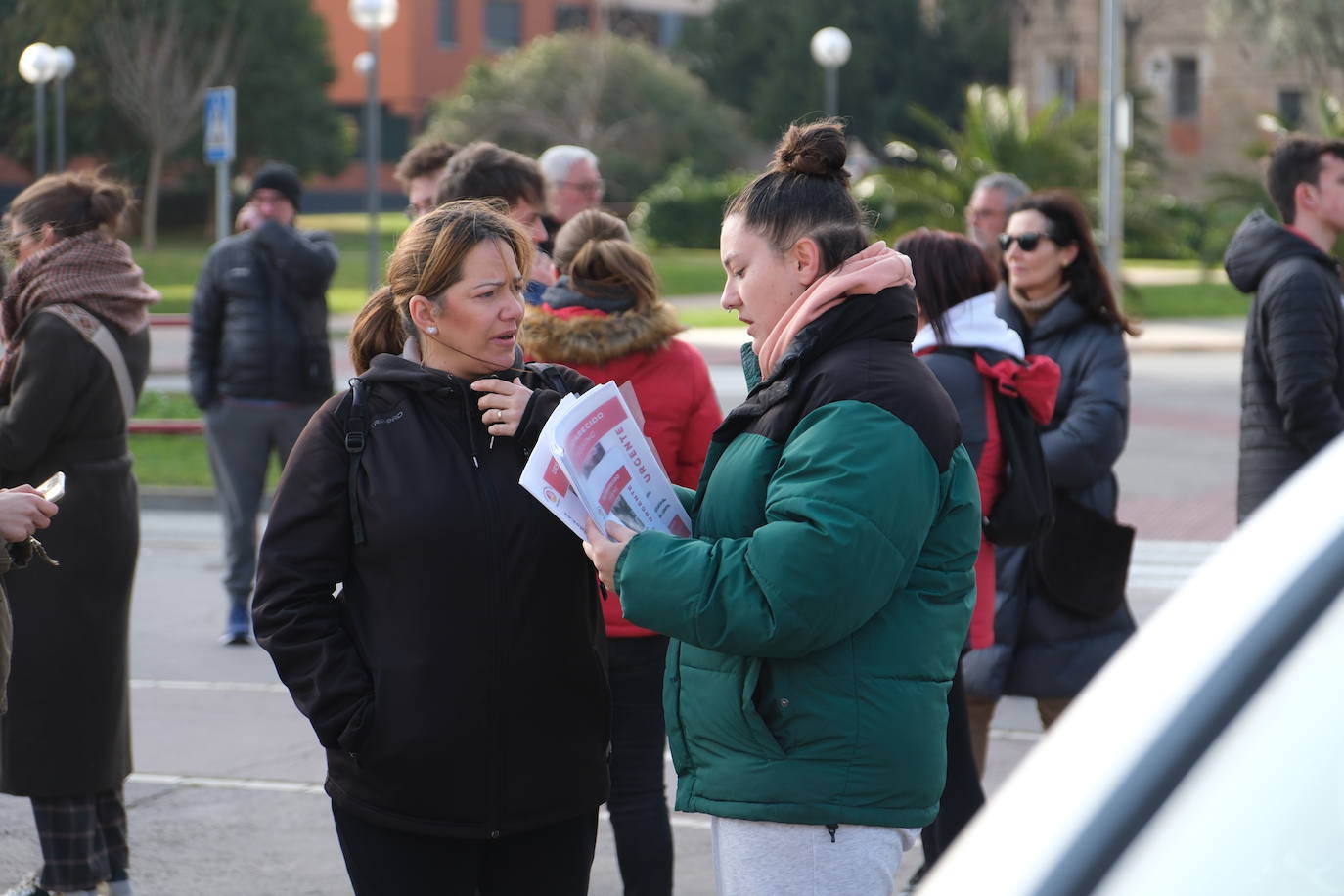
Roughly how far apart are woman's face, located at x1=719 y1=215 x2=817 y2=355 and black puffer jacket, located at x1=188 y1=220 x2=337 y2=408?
5.50m

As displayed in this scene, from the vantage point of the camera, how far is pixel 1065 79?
177ft

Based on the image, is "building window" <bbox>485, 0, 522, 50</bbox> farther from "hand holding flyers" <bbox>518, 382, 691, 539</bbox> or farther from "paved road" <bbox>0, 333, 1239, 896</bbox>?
"hand holding flyers" <bbox>518, 382, 691, 539</bbox>

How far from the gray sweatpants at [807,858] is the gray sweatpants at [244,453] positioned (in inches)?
224

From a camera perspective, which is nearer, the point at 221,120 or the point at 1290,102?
the point at 221,120

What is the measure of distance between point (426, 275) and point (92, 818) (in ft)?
7.18

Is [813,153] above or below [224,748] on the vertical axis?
above

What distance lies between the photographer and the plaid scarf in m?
4.60

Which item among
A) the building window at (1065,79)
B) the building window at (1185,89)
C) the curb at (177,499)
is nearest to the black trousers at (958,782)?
the curb at (177,499)

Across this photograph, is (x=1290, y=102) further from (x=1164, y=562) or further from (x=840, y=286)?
(x=840, y=286)

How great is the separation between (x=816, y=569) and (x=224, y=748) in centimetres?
435

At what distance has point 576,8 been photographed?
72.7 m

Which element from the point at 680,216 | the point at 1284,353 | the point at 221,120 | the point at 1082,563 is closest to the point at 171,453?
the point at 221,120

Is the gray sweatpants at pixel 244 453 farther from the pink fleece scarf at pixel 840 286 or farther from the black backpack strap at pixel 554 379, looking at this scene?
the pink fleece scarf at pixel 840 286

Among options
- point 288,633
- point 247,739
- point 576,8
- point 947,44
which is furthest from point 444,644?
point 576,8
